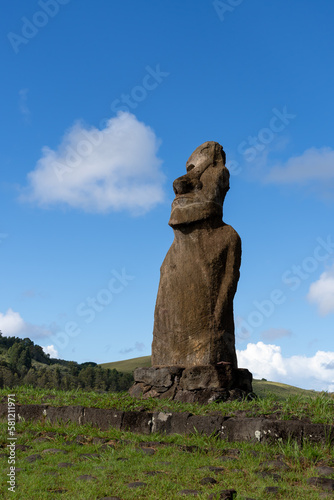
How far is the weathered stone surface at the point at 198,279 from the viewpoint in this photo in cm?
1042

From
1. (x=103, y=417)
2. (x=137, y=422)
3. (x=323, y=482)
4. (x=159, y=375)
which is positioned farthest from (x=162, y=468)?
(x=159, y=375)

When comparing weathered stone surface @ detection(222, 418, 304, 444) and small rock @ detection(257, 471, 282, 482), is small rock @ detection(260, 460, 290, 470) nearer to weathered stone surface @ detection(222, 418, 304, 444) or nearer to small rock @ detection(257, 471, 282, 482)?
small rock @ detection(257, 471, 282, 482)

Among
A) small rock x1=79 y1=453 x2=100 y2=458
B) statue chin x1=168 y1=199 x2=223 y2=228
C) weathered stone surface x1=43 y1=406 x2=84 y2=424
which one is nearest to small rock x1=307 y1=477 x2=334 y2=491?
small rock x1=79 y1=453 x2=100 y2=458

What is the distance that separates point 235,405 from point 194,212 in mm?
4182

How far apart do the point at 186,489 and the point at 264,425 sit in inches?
80.3

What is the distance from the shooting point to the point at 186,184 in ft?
36.8

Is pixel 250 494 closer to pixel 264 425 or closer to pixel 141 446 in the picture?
pixel 264 425

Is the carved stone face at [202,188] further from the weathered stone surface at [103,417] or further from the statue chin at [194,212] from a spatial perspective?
the weathered stone surface at [103,417]

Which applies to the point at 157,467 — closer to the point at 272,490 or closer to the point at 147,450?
the point at 147,450

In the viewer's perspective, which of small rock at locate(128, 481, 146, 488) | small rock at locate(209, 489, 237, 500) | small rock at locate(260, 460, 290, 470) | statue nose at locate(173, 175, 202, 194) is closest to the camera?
small rock at locate(209, 489, 237, 500)

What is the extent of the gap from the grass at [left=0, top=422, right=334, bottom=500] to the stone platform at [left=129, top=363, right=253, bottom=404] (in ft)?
6.57

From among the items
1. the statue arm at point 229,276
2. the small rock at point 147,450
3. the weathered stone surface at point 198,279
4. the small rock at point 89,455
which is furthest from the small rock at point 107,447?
the statue arm at point 229,276

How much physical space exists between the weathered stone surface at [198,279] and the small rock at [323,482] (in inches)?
183

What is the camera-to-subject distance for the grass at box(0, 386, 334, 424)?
7.57 meters
